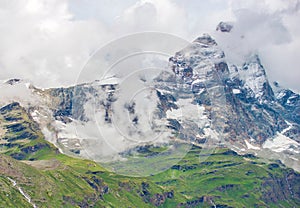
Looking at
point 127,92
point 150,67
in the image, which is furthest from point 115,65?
point 127,92

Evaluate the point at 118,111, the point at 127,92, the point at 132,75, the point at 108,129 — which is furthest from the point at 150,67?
the point at 108,129

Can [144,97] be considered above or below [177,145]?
above

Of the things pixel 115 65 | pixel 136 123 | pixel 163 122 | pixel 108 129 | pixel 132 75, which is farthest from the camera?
pixel 108 129

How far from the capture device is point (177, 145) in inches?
6196

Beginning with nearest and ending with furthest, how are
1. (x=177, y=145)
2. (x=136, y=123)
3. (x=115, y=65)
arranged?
1. (x=115, y=65)
2. (x=136, y=123)
3. (x=177, y=145)

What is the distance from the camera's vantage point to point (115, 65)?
9262 cm

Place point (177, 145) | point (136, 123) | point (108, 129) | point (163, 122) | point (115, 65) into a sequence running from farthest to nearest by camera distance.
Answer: point (108, 129) → point (177, 145) → point (163, 122) → point (136, 123) → point (115, 65)

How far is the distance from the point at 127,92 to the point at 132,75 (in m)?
26.2

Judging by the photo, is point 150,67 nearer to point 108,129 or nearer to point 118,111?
point 118,111

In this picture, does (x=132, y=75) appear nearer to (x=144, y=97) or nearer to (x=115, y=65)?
(x=115, y=65)

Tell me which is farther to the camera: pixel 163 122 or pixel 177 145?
pixel 177 145

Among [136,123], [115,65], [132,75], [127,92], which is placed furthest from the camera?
[136,123]

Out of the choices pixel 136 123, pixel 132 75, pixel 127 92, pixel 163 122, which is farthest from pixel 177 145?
pixel 132 75

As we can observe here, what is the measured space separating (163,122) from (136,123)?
1244 centimetres
